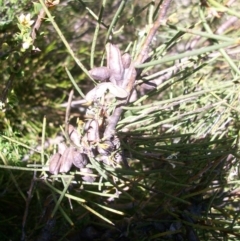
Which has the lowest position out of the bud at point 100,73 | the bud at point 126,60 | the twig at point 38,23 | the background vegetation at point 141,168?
the background vegetation at point 141,168

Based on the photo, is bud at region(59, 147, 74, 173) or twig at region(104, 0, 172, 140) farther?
bud at region(59, 147, 74, 173)

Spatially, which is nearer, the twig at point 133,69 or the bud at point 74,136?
the twig at point 133,69

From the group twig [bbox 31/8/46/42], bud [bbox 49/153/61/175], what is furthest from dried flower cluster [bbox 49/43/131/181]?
twig [bbox 31/8/46/42]

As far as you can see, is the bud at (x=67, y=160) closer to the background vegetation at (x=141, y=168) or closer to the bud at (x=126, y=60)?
the background vegetation at (x=141, y=168)

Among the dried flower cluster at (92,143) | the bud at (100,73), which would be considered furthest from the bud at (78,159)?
the bud at (100,73)

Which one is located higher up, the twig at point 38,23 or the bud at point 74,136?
the twig at point 38,23

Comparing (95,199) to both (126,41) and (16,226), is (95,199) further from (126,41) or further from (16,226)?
(126,41)

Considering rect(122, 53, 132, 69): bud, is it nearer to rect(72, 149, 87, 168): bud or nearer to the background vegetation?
the background vegetation

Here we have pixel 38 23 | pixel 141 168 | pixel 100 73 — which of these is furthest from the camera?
pixel 141 168

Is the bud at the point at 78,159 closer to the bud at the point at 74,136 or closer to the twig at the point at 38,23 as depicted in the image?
the bud at the point at 74,136

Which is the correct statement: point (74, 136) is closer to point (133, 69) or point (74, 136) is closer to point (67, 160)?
point (67, 160)

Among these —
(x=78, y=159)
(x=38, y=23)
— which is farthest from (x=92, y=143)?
(x=38, y=23)
